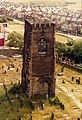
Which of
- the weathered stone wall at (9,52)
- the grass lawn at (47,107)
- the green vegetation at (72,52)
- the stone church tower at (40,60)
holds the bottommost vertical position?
the green vegetation at (72,52)

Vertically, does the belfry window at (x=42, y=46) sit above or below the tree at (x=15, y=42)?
above

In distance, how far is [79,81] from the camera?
52094 mm

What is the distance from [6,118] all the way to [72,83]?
16.1 m

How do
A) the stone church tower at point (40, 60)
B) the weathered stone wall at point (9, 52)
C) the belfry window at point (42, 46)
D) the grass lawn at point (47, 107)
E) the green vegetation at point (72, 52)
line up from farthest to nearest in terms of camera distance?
the green vegetation at point (72, 52) < the weathered stone wall at point (9, 52) < the belfry window at point (42, 46) < the stone church tower at point (40, 60) < the grass lawn at point (47, 107)

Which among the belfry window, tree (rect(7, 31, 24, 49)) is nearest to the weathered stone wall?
tree (rect(7, 31, 24, 49))

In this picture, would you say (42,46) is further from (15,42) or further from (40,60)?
(15,42)

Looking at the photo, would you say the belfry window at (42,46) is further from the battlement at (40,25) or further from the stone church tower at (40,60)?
the battlement at (40,25)

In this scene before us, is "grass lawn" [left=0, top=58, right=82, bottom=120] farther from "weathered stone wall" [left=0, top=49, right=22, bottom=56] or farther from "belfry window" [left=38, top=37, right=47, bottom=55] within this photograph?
"weathered stone wall" [left=0, top=49, right=22, bottom=56]

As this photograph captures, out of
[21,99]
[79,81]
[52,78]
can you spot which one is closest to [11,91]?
[21,99]

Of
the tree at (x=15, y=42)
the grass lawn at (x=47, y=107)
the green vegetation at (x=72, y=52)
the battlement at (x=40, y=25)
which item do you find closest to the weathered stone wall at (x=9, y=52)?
the tree at (x=15, y=42)

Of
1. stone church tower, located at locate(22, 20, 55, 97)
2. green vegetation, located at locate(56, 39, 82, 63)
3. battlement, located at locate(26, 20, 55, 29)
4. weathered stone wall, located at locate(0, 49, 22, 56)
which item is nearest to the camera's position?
battlement, located at locate(26, 20, 55, 29)

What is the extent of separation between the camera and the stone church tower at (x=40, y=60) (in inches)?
1705

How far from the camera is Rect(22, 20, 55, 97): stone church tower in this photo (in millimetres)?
43312

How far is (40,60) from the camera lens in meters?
44.3
